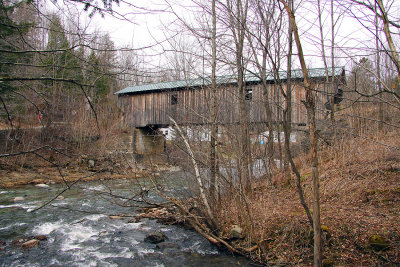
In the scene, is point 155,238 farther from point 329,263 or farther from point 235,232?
point 329,263

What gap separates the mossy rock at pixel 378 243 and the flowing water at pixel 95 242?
154cm

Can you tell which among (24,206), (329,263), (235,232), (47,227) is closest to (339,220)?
(329,263)

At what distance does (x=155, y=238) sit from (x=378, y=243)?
3.30 m

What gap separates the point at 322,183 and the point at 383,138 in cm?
287

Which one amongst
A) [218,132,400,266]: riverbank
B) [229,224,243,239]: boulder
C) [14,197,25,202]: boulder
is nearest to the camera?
[218,132,400,266]: riverbank

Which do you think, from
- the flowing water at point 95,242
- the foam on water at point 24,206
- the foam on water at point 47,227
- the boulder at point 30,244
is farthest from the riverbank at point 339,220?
the foam on water at point 24,206

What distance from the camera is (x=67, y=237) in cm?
511

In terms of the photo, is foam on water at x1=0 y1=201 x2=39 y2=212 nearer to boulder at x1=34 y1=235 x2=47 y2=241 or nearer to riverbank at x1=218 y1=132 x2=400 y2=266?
boulder at x1=34 y1=235 x2=47 y2=241

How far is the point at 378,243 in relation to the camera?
3.27m

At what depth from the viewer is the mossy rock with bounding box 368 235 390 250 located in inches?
127

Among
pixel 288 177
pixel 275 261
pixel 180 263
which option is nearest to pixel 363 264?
pixel 275 261

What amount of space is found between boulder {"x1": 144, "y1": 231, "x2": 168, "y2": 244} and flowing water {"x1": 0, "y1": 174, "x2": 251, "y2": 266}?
0.08 meters

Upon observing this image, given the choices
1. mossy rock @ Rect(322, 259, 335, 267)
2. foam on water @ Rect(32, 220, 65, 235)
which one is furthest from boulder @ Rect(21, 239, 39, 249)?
mossy rock @ Rect(322, 259, 335, 267)

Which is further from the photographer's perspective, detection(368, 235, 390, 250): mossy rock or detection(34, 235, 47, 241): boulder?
detection(34, 235, 47, 241): boulder
